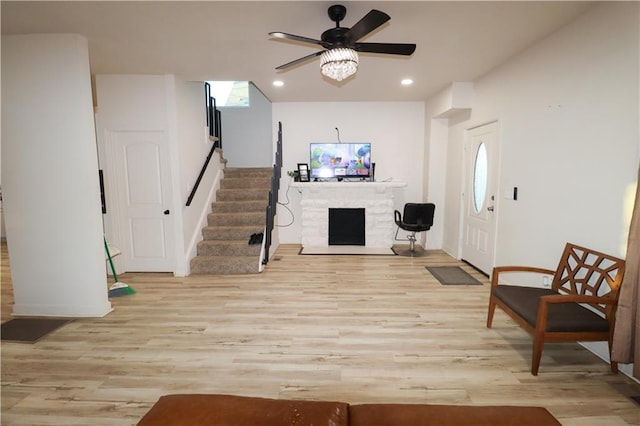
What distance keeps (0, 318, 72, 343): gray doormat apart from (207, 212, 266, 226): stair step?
97.0 inches

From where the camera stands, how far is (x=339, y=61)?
8.05ft

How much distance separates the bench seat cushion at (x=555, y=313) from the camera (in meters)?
2.22

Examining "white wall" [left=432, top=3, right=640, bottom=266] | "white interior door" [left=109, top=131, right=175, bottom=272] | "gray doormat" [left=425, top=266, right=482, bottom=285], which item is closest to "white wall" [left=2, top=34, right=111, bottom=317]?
"white interior door" [left=109, top=131, right=175, bottom=272]

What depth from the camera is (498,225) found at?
407cm

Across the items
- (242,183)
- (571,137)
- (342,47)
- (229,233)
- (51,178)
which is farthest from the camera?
(242,183)

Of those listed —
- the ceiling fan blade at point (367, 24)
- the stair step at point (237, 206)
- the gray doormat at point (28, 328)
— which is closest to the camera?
the ceiling fan blade at point (367, 24)

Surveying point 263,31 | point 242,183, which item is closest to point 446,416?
point 263,31

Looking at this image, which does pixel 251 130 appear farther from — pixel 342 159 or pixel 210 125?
pixel 342 159

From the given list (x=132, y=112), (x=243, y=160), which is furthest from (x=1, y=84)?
(x=243, y=160)

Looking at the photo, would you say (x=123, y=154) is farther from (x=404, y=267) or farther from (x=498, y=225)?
(x=498, y=225)

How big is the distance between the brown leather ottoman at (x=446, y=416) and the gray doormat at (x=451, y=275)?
287 centimetres

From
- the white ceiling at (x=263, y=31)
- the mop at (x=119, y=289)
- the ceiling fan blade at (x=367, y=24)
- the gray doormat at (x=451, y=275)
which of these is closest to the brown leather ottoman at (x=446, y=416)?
the ceiling fan blade at (x=367, y=24)

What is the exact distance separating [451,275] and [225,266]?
318 centimetres

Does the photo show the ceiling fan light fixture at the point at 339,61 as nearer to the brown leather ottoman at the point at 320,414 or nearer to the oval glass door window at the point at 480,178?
the brown leather ottoman at the point at 320,414
